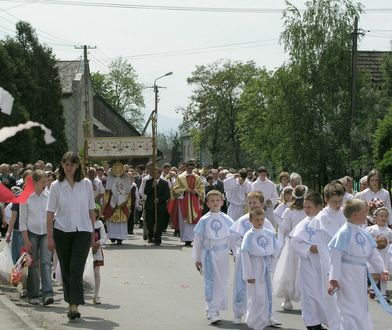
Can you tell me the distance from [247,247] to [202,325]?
986 mm

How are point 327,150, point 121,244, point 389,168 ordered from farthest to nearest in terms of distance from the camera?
1. point 327,150
2. point 389,168
3. point 121,244

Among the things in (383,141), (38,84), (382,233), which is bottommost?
(382,233)

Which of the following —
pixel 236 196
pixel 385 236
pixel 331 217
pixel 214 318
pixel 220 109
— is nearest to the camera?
pixel 331 217

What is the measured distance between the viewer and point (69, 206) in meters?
10.7

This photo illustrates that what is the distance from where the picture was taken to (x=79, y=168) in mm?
10758

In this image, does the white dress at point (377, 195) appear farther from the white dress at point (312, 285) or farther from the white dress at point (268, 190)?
the white dress at point (268, 190)

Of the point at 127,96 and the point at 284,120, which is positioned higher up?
the point at 127,96

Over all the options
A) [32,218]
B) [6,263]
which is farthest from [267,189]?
[32,218]

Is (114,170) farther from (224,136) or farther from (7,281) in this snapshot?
(224,136)

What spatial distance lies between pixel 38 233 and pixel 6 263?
67.7 inches

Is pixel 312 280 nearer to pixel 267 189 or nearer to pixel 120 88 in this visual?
pixel 267 189

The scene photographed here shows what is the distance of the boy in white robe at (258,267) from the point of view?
10.3 meters

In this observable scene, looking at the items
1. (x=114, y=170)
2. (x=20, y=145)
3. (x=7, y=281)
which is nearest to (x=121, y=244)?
(x=114, y=170)

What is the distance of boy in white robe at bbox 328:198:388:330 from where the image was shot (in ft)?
28.8
